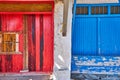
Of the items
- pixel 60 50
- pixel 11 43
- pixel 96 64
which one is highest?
pixel 11 43

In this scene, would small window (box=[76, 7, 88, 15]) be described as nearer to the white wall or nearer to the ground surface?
the white wall

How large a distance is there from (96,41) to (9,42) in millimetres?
2604

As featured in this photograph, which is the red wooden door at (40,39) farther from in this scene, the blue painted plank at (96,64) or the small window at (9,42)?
the blue painted plank at (96,64)

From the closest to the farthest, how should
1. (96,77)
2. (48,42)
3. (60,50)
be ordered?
(60,50)
(96,77)
(48,42)

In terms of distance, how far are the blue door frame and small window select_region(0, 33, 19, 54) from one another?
68.5 inches

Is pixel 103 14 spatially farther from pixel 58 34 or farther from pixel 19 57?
pixel 19 57

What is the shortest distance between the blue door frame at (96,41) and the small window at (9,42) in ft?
5.71

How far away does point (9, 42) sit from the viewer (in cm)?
696

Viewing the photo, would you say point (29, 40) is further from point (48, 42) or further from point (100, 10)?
point (100, 10)

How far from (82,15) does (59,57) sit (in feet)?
4.78

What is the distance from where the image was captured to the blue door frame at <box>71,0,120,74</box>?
687 centimetres

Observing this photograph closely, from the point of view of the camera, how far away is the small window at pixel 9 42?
695 centimetres

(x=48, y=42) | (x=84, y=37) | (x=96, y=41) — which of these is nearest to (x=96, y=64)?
(x=96, y=41)

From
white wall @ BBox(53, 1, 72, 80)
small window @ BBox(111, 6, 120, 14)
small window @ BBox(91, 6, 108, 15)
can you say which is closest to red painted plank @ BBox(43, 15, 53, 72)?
white wall @ BBox(53, 1, 72, 80)
